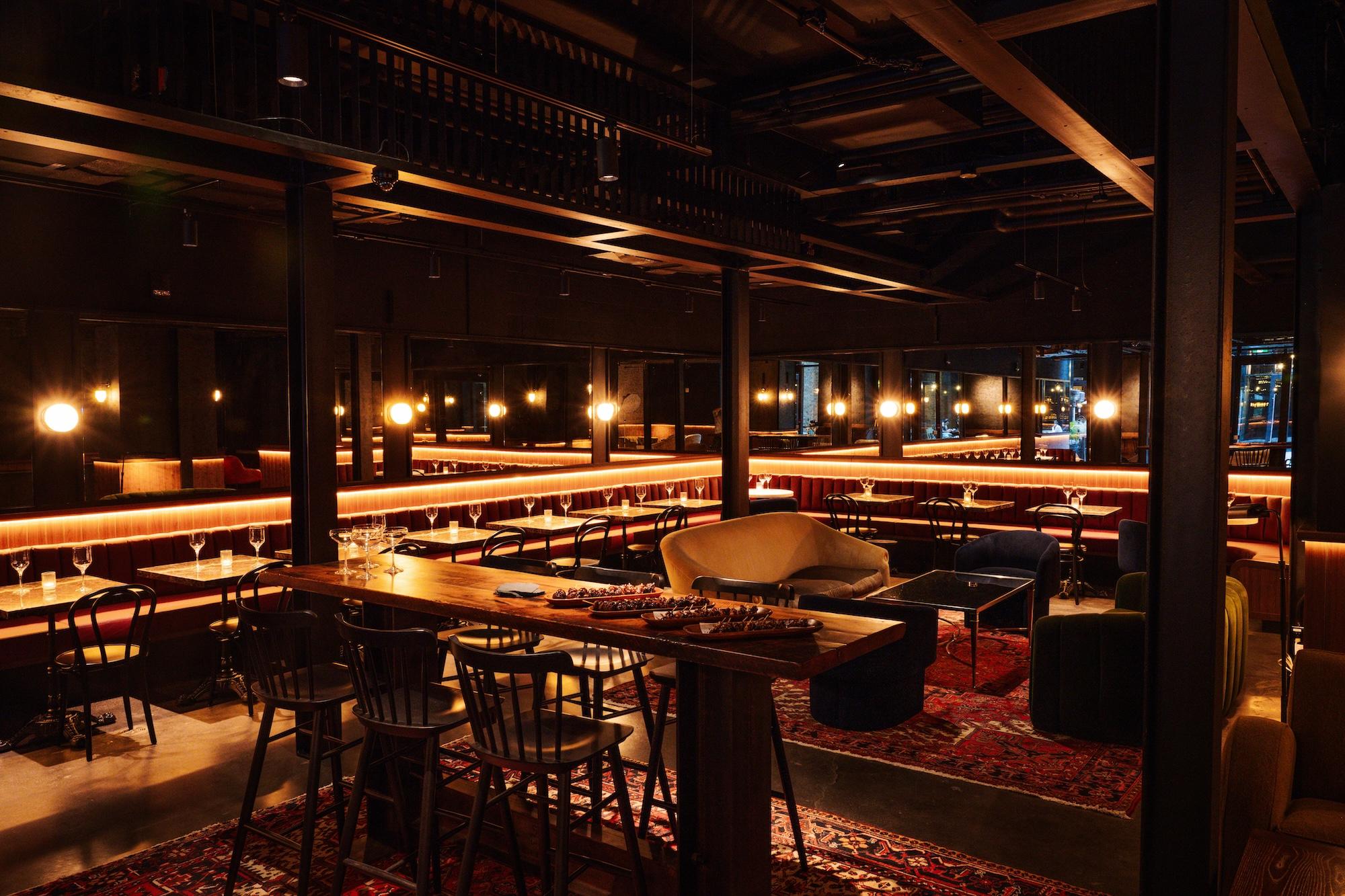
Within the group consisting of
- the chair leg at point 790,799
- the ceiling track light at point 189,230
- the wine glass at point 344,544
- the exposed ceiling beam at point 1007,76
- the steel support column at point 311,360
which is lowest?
the chair leg at point 790,799

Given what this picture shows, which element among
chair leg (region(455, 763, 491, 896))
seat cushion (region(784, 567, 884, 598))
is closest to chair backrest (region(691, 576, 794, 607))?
chair leg (region(455, 763, 491, 896))

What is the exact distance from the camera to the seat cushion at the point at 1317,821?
2.66m

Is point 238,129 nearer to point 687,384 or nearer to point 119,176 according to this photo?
point 119,176

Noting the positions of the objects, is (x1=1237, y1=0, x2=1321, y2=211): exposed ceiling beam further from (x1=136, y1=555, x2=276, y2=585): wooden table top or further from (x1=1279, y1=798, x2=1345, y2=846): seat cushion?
(x1=136, y1=555, x2=276, y2=585): wooden table top

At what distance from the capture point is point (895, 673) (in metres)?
5.01

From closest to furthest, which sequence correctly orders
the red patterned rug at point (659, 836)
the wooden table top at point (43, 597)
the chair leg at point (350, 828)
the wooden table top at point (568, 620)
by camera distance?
the wooden table top at point (568, 620), the chair leg at point (350, 828), the red patterned rug at point (659, 836), the wooden table top at point (43, 597)

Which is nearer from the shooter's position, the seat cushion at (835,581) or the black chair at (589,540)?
the seat cushion at (835,581)

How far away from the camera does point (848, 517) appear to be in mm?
10539

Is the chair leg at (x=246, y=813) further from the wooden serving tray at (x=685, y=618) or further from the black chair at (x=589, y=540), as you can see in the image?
the black chair at (x=589, y=540)

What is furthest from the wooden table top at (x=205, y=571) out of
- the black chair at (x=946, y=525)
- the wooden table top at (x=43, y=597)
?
the black chair at (x=946, y=525)

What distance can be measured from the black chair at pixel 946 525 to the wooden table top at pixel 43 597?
6889mm

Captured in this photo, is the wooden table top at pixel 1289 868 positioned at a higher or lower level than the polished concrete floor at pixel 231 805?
higher

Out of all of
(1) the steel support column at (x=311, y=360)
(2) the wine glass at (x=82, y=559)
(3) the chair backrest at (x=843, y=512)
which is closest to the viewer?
(1) the steel support column at (x=311, y=360)

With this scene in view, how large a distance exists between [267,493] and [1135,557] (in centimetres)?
727
